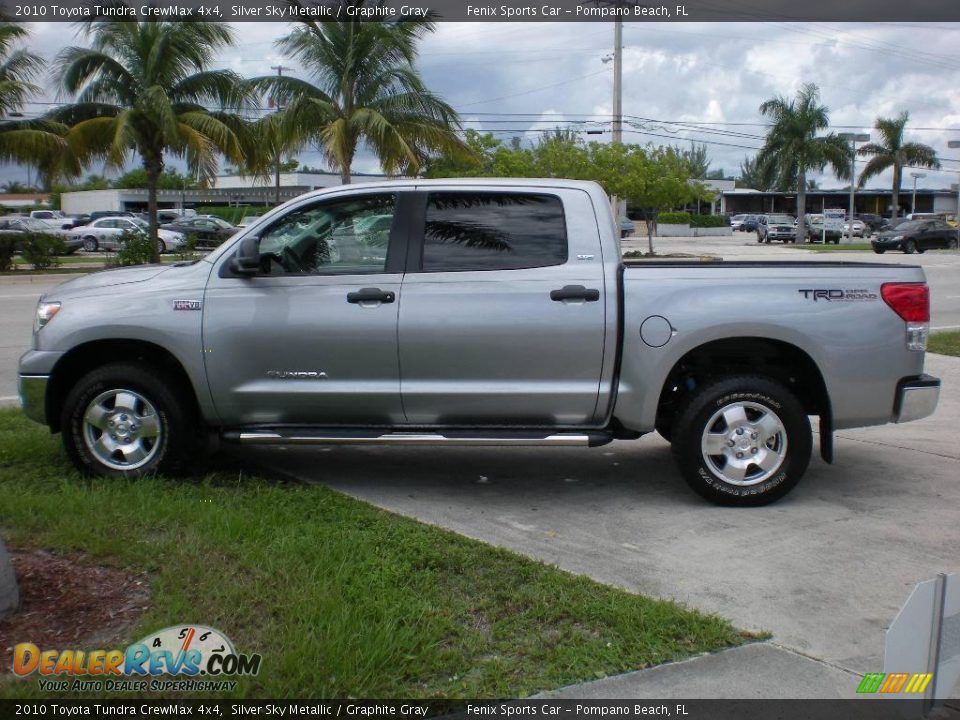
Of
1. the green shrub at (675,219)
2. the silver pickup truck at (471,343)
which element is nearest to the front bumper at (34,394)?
the silver pickup truck at (471,343)

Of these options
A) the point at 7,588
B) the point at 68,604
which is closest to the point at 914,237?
the point at 68,604

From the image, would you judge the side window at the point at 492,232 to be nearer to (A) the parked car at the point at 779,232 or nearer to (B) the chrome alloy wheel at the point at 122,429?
(B) the chrome alloy wheel at the point at 122,429

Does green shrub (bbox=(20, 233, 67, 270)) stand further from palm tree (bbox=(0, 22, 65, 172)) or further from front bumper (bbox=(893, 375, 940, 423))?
front bumper (bbox=(893, 375, 940, 423))

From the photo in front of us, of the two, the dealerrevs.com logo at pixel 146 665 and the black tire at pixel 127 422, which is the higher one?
the black tire at pixel 127 422

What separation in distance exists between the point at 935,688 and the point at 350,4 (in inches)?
942

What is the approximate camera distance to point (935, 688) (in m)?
3.54

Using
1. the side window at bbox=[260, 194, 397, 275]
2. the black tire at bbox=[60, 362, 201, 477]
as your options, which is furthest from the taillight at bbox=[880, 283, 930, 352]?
the black tire at bbox=[60, 362, 201, 477]

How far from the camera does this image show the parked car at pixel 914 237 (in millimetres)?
44219

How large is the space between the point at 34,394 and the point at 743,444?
436cm

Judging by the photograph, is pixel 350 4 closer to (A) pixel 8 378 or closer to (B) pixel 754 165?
(A) pixel 8 378

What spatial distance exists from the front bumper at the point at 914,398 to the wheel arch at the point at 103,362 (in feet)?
14.1

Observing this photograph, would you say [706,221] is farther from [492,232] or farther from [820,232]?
[492,232]

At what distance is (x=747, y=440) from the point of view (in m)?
6.16

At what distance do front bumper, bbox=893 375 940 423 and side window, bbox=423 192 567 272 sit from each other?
85.8 inches
